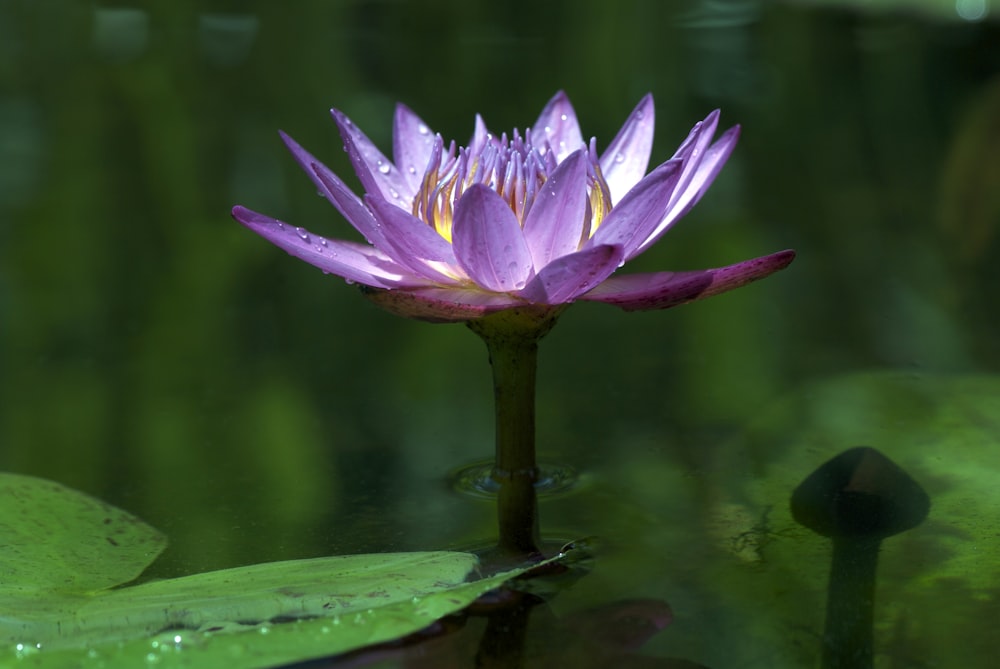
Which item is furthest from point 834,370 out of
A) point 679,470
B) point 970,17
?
point 970,17

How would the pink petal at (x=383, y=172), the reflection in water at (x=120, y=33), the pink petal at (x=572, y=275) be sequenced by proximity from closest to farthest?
the pink petal at (x=572, y=275) → the pink petal at (x=383, y=172) → the reflection in water at (x=120, y=33)

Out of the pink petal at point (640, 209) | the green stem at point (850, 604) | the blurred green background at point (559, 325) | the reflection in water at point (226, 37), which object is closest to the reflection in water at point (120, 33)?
the blurred green background at point (559, 325)

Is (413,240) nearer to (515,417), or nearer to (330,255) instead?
(330,255)

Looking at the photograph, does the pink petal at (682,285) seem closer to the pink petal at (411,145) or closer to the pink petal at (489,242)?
the pink petal at (489,242)

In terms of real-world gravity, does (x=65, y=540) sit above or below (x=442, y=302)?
below

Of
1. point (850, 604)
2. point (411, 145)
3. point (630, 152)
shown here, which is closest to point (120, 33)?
point (411, 145)

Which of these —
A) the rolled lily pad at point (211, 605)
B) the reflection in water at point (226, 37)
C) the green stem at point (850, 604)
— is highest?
the reflection in water at point (226, 37)

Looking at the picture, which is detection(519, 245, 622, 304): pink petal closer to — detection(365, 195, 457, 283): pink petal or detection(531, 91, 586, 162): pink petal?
detection(365, 195, 457, 283): pink petal
